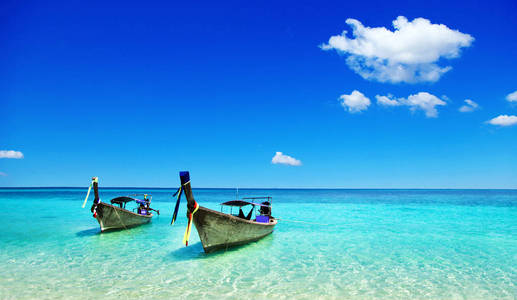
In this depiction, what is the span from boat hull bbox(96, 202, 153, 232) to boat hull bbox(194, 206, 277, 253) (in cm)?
818

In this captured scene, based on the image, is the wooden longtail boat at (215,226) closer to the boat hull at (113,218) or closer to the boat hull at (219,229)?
the boat hull at (219,229)

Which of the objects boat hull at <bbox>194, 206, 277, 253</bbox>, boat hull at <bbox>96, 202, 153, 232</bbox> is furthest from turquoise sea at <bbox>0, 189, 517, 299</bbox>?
boat hull at <bbox>96, 202, 153, 232</bbox>

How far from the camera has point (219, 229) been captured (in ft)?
38.4

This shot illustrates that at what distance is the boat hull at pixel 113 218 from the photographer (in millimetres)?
16547

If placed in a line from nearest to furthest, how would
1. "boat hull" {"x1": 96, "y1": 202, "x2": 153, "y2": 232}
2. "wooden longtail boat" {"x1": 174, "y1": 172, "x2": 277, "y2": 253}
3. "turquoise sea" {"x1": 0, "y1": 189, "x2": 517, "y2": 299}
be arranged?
"turquoise sea" {"x1": 0, "y1": 189, "x2": 517, "y2": 299}, "wooden longtail boat" {"x1": 174, "y1": 172, "x2": 277, "y2": 253}, "boat hull" {"x1": 96, "y1": 202, "x2": 153, "y2": 232}

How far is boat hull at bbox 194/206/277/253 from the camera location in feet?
37.0

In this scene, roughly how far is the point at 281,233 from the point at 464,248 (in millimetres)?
9293

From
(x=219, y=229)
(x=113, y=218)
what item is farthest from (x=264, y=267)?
(x=113, y=218)

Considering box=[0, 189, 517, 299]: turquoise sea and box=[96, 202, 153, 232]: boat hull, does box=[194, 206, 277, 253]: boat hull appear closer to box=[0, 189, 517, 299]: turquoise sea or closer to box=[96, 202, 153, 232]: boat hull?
box=[0, 189, 517, 299]: turquoise sea

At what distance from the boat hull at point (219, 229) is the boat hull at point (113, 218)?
818 cm

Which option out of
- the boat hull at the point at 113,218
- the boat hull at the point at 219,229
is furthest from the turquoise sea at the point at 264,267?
the boat hull at the point at 113,218

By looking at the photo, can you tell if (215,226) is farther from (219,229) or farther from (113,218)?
(113,218)

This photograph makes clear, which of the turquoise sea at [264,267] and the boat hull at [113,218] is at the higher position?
the boat hull at [113,218]

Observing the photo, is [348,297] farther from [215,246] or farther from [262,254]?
[215,246]
